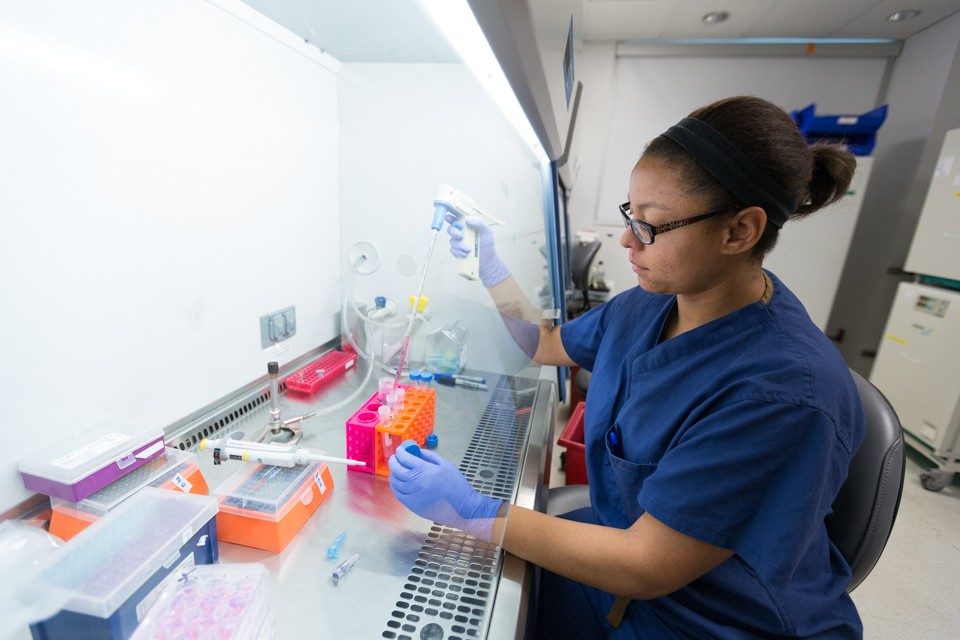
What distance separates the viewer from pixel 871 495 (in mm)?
811

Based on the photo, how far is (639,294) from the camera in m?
1.10

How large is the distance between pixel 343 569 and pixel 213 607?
0.61 feet

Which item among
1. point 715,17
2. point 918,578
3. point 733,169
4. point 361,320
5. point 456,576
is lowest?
point 918,578

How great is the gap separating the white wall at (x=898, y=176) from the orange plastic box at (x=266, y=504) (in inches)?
183

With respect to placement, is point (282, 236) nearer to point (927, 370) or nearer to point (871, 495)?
point (871, 495)

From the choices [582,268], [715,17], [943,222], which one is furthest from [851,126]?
[582,268]

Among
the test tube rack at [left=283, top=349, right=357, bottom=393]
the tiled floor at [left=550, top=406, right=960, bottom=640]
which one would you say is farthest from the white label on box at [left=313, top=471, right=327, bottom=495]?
the tiled floor at [left=550, top=406, right=960, bottom=640]

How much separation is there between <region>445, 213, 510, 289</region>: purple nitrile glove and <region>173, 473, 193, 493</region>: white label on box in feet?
2.69

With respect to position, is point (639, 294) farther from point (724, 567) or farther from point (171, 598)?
point (171, 598)

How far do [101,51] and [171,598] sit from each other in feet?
2.86

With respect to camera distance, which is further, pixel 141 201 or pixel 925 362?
pixel 925 362

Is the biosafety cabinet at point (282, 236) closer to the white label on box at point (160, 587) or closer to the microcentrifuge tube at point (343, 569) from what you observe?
the microcentrifuge tube at point (343, 569)

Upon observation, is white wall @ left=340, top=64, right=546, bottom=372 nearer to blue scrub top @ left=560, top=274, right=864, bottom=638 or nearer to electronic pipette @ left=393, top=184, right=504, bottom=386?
electronic pipette @ left=393, top=184, right=504, bottom=386

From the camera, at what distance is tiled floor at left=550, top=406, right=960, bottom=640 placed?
1604 millimetres
